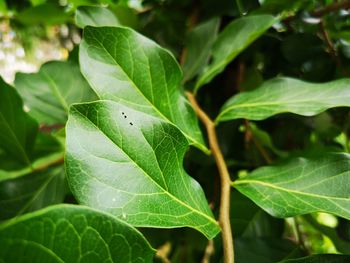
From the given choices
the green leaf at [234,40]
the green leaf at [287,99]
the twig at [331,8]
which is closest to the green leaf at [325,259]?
the green leaf at [287,99]

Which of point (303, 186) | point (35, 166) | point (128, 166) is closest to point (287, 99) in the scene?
point (303, 186)

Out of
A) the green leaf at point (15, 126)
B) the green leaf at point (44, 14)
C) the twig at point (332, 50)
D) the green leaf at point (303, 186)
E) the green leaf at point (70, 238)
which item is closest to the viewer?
the green leaf at point (70, 238)

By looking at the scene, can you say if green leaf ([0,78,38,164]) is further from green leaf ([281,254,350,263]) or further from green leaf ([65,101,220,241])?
green leaf ([281,254,350,263])

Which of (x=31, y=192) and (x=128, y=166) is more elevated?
(x=128, y=166)

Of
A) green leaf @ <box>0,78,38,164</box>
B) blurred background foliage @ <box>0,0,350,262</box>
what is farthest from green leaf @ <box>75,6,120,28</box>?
green leaf @ <box>0,78,38,164</box>

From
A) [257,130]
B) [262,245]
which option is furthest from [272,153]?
[262,245]

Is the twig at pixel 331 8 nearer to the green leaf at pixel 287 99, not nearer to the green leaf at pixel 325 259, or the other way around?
the green leaf at pixel 287 99

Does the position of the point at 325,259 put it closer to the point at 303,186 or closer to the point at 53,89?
the point at 303,186
